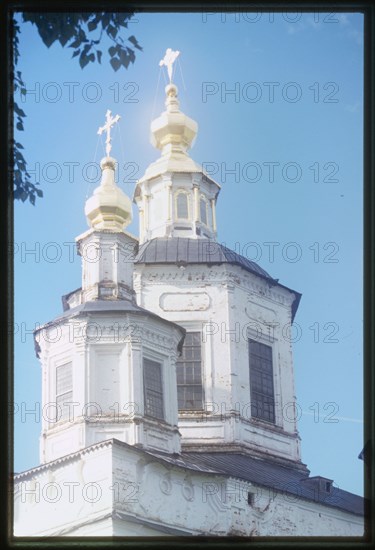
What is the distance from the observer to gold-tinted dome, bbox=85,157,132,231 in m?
25.6

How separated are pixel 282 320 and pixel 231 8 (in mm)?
19581

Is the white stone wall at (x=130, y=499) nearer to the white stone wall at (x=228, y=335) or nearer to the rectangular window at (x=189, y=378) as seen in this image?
the white stone wall at (x=228, y=335)

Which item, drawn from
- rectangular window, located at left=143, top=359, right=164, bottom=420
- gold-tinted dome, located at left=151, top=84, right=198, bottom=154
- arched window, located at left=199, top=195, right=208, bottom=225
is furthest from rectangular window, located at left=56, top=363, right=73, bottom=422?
gold-tinted dome, located at left=151, top=84, right=198, bottom=154

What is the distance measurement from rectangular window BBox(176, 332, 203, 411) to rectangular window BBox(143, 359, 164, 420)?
2.60 m

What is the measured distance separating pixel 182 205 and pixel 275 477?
6840mm

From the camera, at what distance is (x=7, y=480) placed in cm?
866

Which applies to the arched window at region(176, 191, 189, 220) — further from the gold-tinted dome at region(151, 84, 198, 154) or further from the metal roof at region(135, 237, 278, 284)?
the metal roof at region(135, 237, 278, 284)

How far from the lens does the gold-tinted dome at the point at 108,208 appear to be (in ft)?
84.1

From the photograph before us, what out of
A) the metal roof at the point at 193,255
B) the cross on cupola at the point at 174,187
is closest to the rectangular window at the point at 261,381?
the metal roof at the point at 193,255

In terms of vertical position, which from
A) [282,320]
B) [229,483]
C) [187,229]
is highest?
[187,229]

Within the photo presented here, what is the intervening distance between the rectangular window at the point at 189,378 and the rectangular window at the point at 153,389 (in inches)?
103

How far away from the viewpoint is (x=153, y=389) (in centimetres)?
2416

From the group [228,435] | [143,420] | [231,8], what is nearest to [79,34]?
[231,8]

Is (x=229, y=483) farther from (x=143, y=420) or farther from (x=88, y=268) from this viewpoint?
(x=88, y=268)
